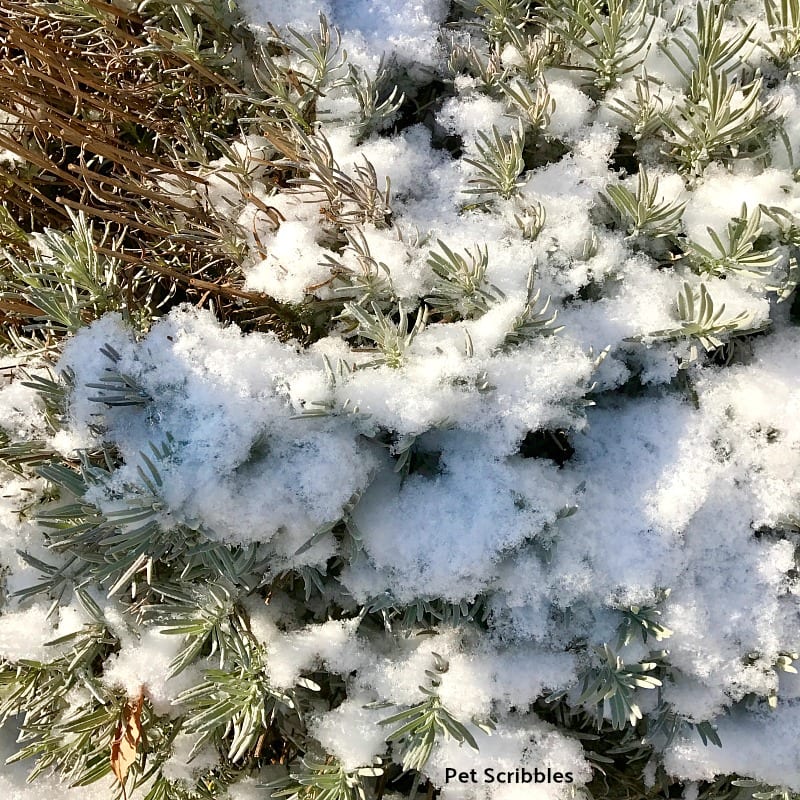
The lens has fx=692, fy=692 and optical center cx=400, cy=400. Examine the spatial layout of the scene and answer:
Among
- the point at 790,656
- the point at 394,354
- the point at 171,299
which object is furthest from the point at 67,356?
the point at 790,656

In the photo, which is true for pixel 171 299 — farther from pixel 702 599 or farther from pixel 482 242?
pixel 702 599

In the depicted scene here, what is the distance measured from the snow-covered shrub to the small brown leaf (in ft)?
0.05

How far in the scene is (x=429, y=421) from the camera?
1692 mm

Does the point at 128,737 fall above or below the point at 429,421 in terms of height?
below

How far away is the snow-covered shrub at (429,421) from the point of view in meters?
1.74

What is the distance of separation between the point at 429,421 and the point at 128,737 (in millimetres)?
1270

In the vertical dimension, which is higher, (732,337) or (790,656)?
(732,337)

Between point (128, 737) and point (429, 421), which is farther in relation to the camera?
point (128, 737)

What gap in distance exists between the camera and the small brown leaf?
195 centimetres

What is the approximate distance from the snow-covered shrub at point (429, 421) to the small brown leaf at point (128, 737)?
0.01 m

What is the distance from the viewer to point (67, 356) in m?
1.78

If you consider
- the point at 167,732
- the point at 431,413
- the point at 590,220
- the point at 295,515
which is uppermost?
the point at 590,220

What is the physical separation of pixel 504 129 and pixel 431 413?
93cm

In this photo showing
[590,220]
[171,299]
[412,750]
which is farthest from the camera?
[171,299]
